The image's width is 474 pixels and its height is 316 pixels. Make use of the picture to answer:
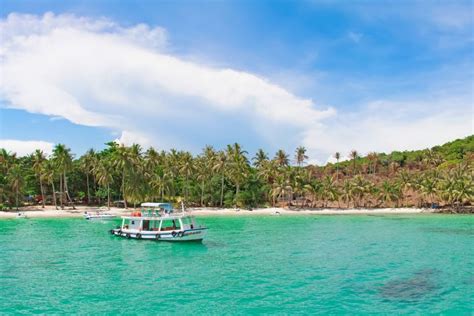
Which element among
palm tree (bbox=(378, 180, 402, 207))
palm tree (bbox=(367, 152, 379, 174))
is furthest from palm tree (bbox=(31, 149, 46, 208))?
palm tree (bbox=(367, 152, 379, 174))

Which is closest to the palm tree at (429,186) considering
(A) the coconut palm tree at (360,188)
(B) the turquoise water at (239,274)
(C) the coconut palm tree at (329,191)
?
(A) the coconut palm tree at (360,188)

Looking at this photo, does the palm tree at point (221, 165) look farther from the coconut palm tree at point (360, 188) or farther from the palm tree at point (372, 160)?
the palm tree at point (372, 160)

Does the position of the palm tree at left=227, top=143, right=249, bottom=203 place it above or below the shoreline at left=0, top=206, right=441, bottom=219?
above

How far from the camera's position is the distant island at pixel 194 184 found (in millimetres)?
96938

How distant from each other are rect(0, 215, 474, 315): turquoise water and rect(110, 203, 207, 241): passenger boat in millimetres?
1190

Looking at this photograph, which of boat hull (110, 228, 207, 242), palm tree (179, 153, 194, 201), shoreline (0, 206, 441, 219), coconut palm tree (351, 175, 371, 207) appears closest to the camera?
boat hull (110, 228, 207, 242)

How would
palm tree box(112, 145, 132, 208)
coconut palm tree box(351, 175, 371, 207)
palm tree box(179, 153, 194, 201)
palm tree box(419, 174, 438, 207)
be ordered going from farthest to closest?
coconut palm tree box(351, 175, 371, 207), palm tree box(419, 174, 438, 207), palm tree box(179, 153, 194, 201), palm tree box(112, 145, 132, 208)

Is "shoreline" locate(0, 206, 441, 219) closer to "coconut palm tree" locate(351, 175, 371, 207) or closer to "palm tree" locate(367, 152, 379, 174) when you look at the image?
"coconut palm tree" locate(351, 175, 371, 207)

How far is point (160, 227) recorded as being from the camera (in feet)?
174

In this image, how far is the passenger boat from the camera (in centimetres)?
5090

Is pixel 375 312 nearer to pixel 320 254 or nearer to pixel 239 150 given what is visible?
pixel 320 254

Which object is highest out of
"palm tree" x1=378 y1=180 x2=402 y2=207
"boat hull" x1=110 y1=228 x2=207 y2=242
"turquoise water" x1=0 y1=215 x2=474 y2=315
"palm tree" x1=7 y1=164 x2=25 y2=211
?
"palm tree" x1=7 y1=164 x2=25 y2=211

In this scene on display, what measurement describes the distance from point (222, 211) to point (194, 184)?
14201 mm

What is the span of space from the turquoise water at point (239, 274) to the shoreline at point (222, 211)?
103 ft
